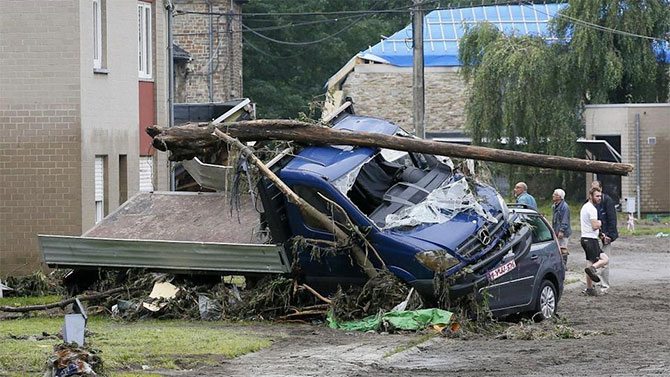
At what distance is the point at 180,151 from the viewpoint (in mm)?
17641

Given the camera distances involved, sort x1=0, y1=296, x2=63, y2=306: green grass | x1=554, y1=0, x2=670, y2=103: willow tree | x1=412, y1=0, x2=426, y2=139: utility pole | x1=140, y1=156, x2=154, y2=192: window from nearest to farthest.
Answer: x1=0, y1=296, x2=63, y2=306: green grass → x1=140, y1=156, x2=154, y2=192: window → x1=412, y1=0, x2=426, y2=139: utility pole → x1=554, y1=0, x2=670, y2=103: willow tree

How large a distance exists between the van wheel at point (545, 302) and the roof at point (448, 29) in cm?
3789

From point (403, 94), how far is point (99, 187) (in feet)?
111

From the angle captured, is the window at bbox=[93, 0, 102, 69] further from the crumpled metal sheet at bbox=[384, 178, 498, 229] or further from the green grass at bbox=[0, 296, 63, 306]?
the crumpled metal sheet at bbox=[384, 178, 498, 229]

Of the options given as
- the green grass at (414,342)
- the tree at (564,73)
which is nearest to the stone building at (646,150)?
the tree at (564,73)

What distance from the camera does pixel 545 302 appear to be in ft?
58.8

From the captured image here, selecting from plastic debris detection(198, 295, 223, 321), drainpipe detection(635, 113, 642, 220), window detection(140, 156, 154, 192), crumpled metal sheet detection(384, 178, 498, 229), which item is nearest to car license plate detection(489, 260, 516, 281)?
crumpled metal sheet detection(384, 178, 498, 229)

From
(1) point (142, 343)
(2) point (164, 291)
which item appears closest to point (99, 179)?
(2) point (164, 291)

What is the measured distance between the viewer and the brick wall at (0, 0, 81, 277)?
73.5ft

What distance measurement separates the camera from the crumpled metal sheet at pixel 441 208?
16.2 metres

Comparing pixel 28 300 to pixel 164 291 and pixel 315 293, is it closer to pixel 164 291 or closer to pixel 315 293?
pixel 164 291

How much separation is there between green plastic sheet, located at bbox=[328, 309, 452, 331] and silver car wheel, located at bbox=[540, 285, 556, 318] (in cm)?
243

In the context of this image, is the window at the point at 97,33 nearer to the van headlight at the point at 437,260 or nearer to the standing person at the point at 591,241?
the standing person at the point at 591,241

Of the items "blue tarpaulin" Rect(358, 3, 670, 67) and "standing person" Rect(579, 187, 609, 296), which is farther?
"blue tarpaulin" Rect(358, 3, 670, 67)
